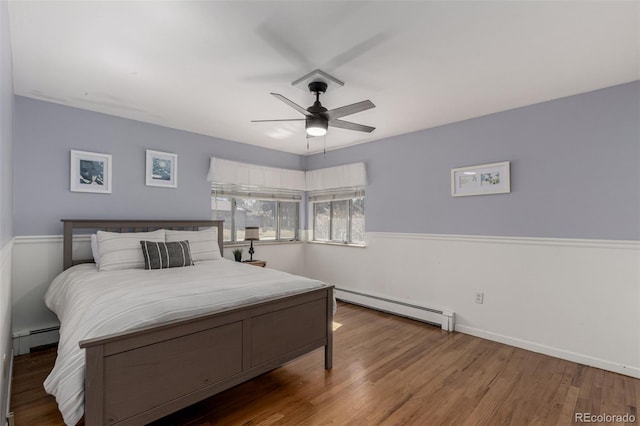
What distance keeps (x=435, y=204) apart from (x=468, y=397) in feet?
7.27

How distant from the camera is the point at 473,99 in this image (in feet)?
9.96

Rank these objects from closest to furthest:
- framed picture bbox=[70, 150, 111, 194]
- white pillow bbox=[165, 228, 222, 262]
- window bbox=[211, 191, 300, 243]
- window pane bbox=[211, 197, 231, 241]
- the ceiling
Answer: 1. the ceiling
2. framed picture bbox=[70, 150, 111, 194]
3. white pillow bbox=[165, 228, 222, 262]
4. window pane bbox=[211, 197, 231, 241]
5. window bbox=[211, 191, 300, 243]

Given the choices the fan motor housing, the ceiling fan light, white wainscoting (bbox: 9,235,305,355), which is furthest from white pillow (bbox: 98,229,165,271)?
the fan motor housing

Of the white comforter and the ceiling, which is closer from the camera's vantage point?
the white comforter

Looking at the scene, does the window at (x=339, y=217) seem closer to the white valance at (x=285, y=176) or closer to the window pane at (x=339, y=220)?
the window pane at (x=339, y=220)

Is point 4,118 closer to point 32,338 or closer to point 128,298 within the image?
point 128,298

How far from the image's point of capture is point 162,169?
154 inches

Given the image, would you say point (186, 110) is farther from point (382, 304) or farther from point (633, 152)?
point (633, 152)

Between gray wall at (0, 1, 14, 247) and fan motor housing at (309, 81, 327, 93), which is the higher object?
fan motor housing at (309, 81, 327, 93)

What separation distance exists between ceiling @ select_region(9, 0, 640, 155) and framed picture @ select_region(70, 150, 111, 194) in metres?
0.54

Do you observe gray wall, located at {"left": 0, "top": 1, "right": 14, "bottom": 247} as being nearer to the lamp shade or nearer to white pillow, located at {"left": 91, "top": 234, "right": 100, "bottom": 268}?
white pillow, located at {"left": 91, "top": 234, "right": 100, "bottom": 268}

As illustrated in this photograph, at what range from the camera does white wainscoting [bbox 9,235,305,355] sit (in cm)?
298

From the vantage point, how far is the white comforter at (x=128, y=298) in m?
1.56

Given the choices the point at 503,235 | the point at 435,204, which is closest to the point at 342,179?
the point at 435,204
